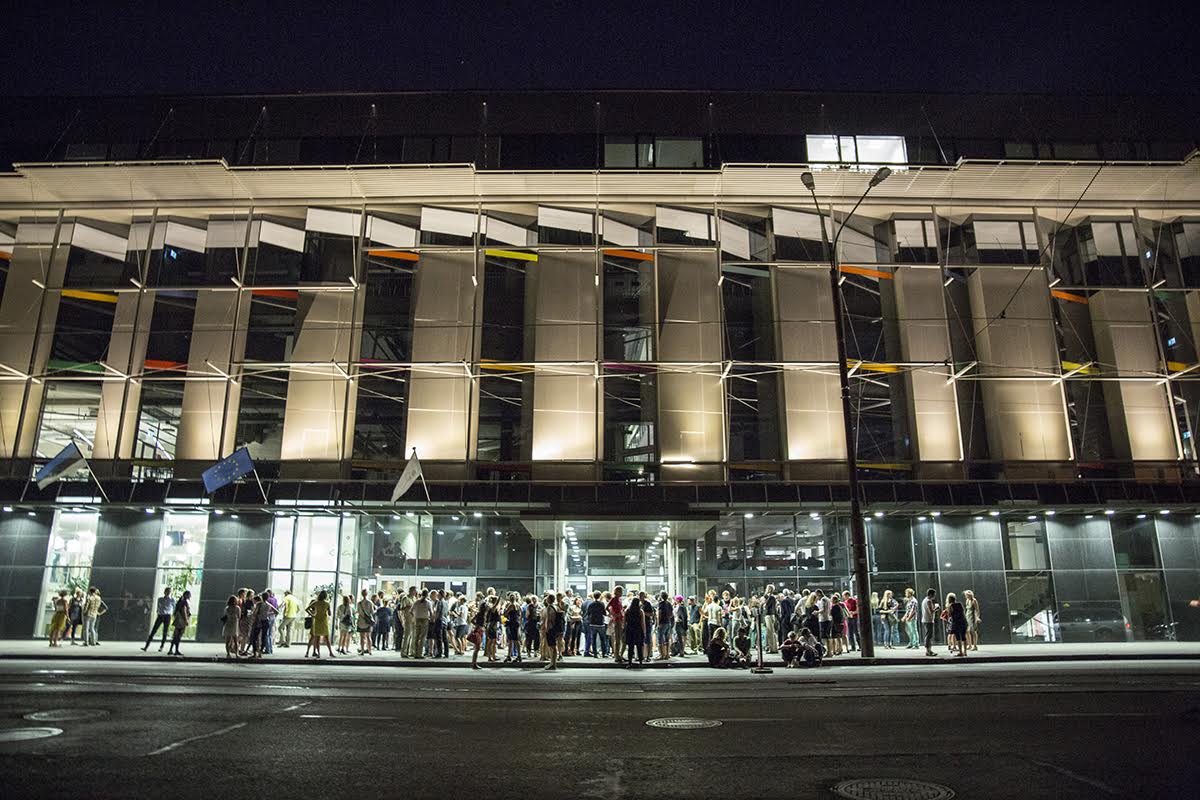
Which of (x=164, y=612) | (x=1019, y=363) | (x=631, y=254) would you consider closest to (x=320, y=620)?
(x=164, y=612)

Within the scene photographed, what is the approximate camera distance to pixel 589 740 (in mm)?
7730

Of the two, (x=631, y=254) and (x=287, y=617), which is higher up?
(x=631, y=254)

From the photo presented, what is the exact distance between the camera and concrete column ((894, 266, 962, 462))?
27.1 m

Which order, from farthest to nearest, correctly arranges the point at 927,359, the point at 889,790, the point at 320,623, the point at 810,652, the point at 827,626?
the point at 927,359
the point at 827,626
the point at 320,623
the point at 810,652
the point at 889,790

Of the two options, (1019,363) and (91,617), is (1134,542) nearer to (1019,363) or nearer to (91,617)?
(1019,363)

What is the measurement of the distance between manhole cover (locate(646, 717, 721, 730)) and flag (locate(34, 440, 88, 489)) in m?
21.5

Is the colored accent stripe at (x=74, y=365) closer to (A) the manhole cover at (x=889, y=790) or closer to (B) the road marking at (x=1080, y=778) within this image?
(A) the manhole cover at (x=889, y=790)

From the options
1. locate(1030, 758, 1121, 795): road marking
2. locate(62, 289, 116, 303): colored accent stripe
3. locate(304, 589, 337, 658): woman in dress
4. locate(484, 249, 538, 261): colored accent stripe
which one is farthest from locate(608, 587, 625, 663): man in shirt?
locate(62, 289, 116, 303): colored accent stripe

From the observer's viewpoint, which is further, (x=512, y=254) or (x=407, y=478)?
(x=512, y=254)

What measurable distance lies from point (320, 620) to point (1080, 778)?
1828 centimetres

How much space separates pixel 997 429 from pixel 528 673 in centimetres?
1908

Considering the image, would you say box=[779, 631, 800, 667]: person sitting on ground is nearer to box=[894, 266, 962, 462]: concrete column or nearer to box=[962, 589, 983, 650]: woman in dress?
box=[962, 589, 983, 650]: woman in dress

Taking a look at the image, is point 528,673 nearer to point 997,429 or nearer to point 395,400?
point 395,400

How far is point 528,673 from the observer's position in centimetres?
1702
